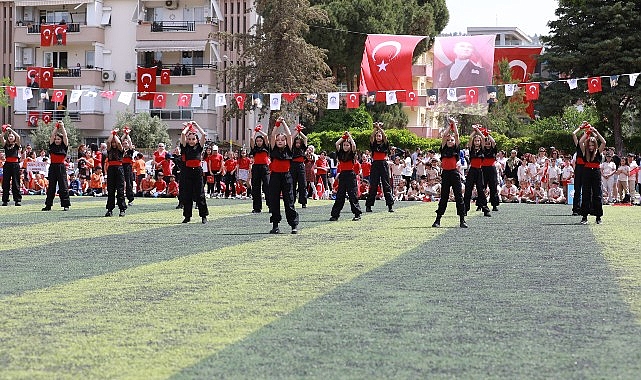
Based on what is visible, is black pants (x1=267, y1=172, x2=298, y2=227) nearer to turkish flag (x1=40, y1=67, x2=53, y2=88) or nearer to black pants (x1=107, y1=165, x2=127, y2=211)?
black pants (x1=107, y1=165, x2=127, y2=211)

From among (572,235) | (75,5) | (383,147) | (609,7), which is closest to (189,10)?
(75,5)

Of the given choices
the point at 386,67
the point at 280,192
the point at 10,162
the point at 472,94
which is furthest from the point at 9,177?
the point at 472,94

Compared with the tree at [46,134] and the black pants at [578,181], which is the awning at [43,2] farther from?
the black pants at [578,181]

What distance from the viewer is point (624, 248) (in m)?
15.1

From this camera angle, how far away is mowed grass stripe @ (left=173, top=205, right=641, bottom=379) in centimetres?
658

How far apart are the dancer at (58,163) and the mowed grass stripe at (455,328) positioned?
40.8 ft

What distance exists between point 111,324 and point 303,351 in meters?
1.90

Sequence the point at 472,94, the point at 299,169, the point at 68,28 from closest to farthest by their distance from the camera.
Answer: the point at 299,169 → the point at 472,94 → the point at 68,28

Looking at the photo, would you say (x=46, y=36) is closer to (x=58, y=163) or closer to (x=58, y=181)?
(x=58, y=181)

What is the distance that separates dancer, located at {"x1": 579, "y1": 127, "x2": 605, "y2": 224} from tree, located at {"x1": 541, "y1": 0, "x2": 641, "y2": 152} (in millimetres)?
24800

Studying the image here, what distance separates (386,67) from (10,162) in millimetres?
16248

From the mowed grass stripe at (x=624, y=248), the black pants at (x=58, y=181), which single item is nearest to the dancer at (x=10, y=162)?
the black pants at (x=58, y=181)

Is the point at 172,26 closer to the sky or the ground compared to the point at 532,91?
closer to the sky

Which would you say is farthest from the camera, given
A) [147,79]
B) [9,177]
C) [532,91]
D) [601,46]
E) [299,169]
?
[147,79]
